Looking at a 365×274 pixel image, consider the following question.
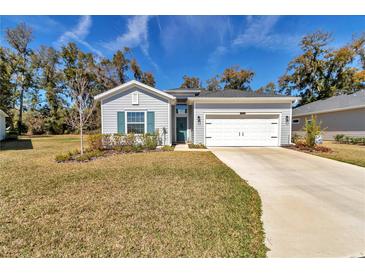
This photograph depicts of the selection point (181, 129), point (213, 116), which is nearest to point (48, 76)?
point (181, 129)

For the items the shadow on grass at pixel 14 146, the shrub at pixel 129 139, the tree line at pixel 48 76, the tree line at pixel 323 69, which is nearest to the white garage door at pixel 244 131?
the shrub at pixel 129 139

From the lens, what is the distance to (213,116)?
36.7 feet

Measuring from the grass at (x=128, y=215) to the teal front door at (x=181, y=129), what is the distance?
8405 millimetres

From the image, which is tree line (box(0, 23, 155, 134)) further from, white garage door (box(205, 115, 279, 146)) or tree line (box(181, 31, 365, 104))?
tree line (box(181, 31, 365, 104))

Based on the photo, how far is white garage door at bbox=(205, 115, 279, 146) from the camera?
11.0 m

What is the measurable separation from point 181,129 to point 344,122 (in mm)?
13159

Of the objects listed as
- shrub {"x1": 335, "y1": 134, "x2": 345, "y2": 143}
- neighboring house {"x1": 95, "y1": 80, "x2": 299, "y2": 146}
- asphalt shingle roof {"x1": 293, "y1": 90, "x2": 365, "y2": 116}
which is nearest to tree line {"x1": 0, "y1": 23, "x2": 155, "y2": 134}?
neighboring house {"x1": 95, "y1": 80, "x2": 299, "y2": 146}

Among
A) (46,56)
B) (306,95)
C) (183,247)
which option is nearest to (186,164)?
(183,247)

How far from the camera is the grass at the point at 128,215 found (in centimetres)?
208

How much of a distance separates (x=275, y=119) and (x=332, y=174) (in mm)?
6534

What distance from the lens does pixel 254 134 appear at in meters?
11.0

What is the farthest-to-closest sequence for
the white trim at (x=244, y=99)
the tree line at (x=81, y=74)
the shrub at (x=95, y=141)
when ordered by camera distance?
the tree line at (x=81, y=74) < the white trim at (x=244, y=99) < the shrub at (x=95, y=141)

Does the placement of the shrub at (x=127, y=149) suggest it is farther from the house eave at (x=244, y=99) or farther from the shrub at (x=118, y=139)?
the house eave at (x=244, y=99)
